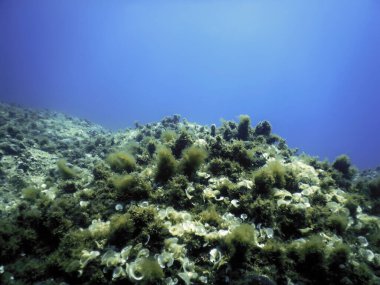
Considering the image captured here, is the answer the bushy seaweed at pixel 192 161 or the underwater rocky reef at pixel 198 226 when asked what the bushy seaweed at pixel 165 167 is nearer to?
the underwater rocky reef at pixel 198 226

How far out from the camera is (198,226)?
5.45 metres

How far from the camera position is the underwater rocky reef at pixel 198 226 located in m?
4.65

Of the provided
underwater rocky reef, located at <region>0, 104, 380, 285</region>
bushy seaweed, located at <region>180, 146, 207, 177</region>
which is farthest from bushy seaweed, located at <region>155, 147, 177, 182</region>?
bushy seaweed, located at <region>180, 146, 207, 177</region>

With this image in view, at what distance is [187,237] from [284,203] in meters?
2.42

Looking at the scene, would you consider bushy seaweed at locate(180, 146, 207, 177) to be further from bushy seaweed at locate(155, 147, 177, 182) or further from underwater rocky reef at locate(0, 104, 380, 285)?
bushy seaweed at locate(155, 147, 177, 182)

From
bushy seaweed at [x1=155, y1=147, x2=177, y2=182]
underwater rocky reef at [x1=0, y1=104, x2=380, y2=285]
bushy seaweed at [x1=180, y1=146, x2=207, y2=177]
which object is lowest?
underwater rocky reef at [x1=0, y1=104, x2=380, y2=285]

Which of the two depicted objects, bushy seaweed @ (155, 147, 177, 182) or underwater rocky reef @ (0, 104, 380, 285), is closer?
underwater rocky reef @ (0, 104, 380, 285)

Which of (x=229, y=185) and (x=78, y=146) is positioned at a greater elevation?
(x=78, y=146)

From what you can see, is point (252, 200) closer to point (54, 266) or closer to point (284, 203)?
point (284, 203)

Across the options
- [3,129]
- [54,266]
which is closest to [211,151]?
[54,266]

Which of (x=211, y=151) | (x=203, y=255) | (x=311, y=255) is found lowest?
(x=203, y=255)

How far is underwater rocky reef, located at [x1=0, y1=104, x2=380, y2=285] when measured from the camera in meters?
4.65

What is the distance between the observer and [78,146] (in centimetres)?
1734

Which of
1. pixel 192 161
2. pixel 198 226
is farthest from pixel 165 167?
pixel 198 226
